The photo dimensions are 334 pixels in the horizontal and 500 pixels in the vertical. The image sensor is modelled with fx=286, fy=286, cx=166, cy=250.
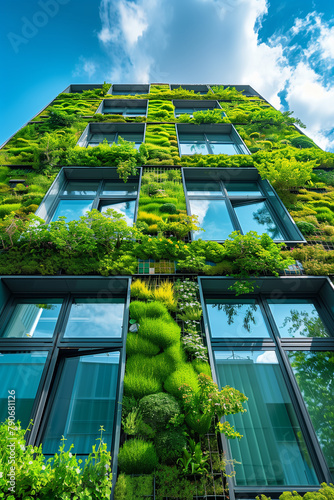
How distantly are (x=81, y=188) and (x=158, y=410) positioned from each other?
8.33m

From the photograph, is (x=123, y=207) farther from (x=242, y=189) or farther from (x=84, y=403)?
(x=84, y=403)

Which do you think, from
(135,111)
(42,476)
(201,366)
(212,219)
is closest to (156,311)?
(201,366)

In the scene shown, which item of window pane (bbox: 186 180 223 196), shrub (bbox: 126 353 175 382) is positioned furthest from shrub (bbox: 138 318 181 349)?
window pane (bbox: 186 180 223 196)

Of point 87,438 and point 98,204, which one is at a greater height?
point 98,204

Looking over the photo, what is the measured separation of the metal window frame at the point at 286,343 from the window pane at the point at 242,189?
4481 mm

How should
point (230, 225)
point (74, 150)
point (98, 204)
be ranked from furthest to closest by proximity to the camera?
point (74, 150), point (98, 204), point (230, 225)

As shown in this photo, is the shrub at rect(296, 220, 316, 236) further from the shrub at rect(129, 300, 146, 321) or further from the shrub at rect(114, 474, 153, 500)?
the shrub at rect(114, 474, 153, 500)

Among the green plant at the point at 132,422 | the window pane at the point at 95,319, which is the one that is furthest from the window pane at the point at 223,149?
the green plant at the point at 132,422

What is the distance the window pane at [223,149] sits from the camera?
1281 centimetres

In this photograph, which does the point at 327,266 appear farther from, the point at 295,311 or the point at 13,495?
the point at 13,495

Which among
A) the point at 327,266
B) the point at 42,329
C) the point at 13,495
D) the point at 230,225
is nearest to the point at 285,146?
the point at 230,225

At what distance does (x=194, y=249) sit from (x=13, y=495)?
17.9 ft

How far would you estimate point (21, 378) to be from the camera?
5.31 metres

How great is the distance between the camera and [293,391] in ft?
17.2
